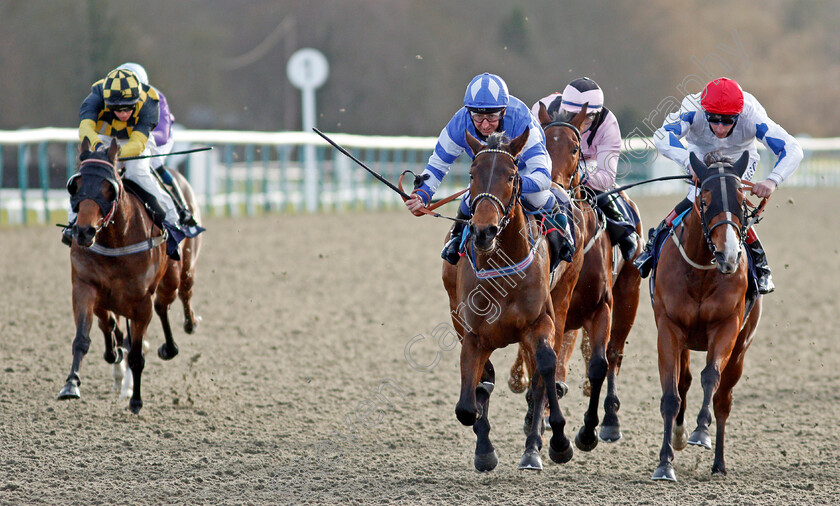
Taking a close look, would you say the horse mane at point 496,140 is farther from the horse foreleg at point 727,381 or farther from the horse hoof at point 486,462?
the horse foreleg at point 727,381

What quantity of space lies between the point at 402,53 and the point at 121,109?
23768mm

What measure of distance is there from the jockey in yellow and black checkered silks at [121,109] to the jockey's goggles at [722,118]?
333 cm

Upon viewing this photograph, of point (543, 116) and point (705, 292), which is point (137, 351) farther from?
point (705, 292)

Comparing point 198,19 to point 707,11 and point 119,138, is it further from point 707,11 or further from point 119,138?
point 119,138

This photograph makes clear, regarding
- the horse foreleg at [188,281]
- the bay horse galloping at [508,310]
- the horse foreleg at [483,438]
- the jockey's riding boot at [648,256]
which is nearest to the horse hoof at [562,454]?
the bay horse galloping at [508,310]

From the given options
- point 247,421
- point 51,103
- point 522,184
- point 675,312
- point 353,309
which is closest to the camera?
point 522,184

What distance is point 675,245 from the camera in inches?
210

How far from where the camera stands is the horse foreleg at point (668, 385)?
4.96 metres

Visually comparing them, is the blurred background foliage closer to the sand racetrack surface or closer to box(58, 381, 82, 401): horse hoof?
the sand racetrack surface

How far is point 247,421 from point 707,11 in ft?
66.5

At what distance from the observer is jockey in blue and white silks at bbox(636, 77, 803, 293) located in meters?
5.18

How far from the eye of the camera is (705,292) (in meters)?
5.13

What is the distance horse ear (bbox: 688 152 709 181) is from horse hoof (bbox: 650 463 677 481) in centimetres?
142

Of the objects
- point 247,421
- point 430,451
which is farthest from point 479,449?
point 247,421
